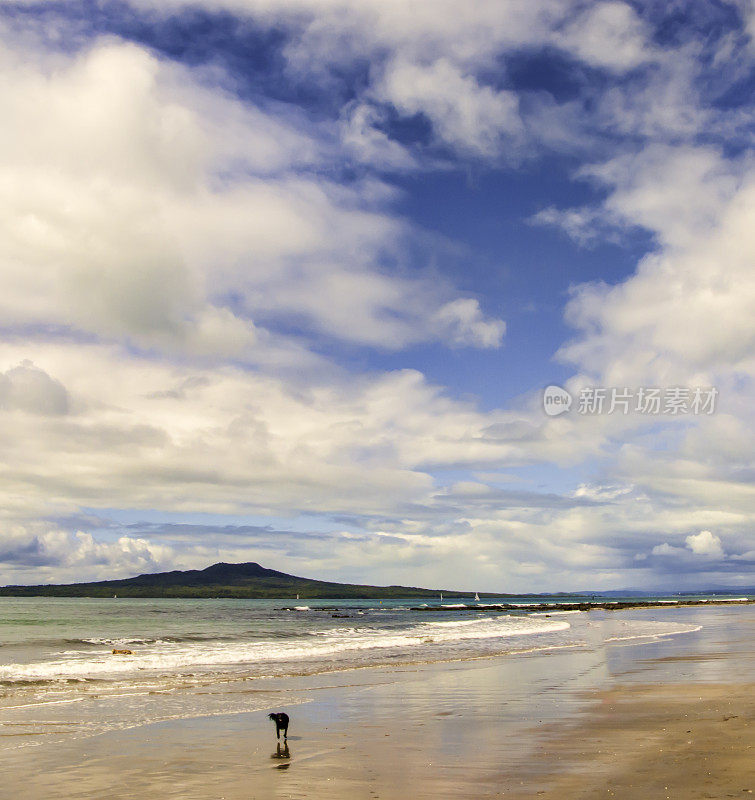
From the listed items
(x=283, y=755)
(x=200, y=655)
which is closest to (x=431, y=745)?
(x=283, y=755)

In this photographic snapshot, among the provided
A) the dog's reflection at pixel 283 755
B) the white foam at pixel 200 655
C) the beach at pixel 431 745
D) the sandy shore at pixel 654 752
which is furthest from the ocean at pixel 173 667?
the sandy shore at pixel 654 752

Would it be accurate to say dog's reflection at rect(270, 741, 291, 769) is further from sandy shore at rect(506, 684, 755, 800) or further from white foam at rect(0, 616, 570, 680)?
white foam at rect(0, 616, 570, 680)

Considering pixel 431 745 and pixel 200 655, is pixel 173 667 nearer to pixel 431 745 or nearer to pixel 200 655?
pixel 200 655

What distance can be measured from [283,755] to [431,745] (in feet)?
9.98

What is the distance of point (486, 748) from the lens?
44.8 ft

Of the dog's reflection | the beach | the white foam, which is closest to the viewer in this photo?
the beach

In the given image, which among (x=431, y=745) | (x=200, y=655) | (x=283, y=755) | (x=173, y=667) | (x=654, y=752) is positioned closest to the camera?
(x=654, y=752)

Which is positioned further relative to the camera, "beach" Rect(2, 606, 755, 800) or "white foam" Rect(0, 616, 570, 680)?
"white foam" Rect(0, 616, 570, 680)

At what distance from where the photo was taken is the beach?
36.2 feet

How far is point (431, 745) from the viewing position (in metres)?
14.2

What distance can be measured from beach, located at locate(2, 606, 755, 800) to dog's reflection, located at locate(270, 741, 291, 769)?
0.21 ft

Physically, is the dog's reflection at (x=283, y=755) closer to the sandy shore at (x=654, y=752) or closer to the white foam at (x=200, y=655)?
the sandy shore at (x=654, y=752)

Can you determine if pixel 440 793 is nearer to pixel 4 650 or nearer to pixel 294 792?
pixel 294 792

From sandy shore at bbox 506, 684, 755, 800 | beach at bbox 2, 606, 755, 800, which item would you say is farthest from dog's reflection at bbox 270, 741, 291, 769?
sandy shore at bbox 506, 684, 755, 800
